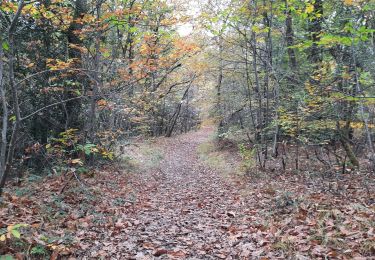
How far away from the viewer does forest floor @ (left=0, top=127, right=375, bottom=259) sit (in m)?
4.65

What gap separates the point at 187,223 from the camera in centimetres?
638

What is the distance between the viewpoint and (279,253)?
182 inches

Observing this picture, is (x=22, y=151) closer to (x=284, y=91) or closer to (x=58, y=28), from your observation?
(x=58, y=28)

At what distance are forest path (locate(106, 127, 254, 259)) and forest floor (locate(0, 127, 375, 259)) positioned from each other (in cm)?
2

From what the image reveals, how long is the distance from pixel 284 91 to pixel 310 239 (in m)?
8.92

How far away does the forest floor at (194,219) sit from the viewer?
4.65 m

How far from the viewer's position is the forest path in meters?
4.93

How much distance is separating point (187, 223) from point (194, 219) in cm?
29

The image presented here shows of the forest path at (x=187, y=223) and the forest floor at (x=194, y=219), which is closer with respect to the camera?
the forest floor at (x=194, y=219)

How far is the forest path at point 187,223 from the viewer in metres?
4.93

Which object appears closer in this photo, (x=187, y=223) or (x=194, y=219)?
(x=187, y=223)

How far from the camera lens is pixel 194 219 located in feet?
21.7

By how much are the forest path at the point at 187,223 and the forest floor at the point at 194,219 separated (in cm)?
2

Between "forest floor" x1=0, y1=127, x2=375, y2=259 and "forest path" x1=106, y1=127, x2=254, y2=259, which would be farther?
"forest path" x1=106, y1=127, x2=254, y2=259
